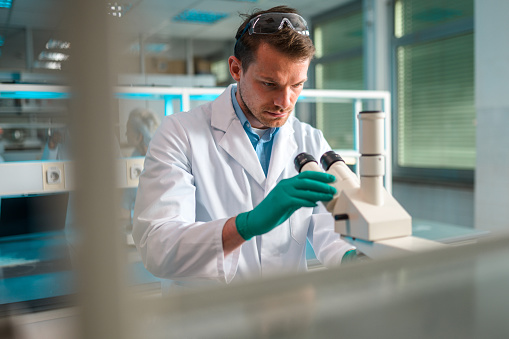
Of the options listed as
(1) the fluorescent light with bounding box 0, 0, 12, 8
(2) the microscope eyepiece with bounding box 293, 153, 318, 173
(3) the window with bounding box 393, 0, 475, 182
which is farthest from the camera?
(3) the window with bounding box 393, 0, 475, 182

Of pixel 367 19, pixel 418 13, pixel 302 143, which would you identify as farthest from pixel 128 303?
pixel 367 19

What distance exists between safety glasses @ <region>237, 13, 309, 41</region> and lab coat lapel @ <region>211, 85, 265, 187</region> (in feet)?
0.97

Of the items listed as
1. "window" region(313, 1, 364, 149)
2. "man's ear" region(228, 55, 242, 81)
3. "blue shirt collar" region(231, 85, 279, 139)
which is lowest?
"blue shirt collar" region(231, 85, 279, 139)

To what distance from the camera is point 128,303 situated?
1.00ft

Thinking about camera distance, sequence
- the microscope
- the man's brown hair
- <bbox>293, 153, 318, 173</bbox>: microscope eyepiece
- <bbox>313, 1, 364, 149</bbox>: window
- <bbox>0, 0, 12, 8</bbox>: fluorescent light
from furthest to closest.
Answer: <bbox>313, 1, 364, 149</bbox>: window, <bbox>0, 0, 12, 8</bbox>: fluorescent light, the man's brown hair, <bbox>293, 153, 318, 173</bbox>: microscope eyepiece, the microscope

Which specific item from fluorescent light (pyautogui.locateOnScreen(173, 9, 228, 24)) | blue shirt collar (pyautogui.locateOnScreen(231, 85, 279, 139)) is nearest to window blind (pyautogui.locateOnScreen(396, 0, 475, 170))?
fluorescent light (pyautogui.locateOnScreen(173, 9, 228, 24))

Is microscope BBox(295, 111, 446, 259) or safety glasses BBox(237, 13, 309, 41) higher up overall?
safety glasses BBox(237, 13, 309, 41)

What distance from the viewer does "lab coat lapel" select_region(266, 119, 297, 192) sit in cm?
146

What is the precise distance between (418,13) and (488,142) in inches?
68.8

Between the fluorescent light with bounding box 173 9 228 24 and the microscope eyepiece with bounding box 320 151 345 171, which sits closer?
the microscope eyepiece with bounding box 320 151 345 171

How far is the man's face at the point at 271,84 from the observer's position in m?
1.30

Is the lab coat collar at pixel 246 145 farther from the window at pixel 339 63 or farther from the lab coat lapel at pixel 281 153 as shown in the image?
the window at pixel 339 63

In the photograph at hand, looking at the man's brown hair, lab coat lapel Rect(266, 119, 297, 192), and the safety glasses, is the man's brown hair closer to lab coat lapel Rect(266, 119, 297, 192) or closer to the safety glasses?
the safety glasses

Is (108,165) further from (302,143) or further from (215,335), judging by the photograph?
(302,143)
